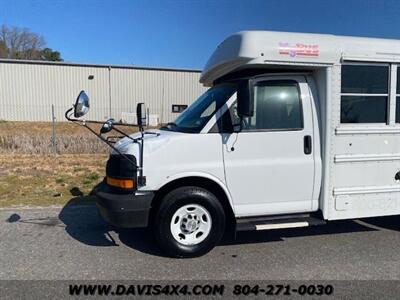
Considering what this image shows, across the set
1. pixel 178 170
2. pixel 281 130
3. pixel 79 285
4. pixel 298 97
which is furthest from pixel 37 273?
pixel 298 97

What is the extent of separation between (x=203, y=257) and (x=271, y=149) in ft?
5.16

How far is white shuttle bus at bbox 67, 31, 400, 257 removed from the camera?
4.56 meters

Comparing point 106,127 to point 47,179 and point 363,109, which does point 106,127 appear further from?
point 47,179

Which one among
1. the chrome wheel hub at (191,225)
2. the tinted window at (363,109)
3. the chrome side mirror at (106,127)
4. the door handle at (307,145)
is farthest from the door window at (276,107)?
the chrome side mirror at (106,127)

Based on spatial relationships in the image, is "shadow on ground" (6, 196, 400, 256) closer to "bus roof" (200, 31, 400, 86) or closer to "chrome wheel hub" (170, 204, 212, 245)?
"chrome wheel hub" (170, 204, 212, 245)

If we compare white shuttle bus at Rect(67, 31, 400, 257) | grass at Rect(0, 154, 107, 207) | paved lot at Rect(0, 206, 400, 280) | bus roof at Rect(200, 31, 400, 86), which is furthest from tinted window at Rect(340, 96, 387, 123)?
grass at Rect(0, 154, 107, 207)

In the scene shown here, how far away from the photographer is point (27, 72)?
117 ft

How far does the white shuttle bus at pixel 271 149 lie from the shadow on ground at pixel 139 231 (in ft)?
1.76

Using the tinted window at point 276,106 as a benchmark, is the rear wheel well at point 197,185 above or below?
below

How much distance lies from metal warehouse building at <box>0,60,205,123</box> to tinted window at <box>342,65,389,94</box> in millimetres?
28807

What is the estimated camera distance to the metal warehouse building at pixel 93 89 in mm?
35469

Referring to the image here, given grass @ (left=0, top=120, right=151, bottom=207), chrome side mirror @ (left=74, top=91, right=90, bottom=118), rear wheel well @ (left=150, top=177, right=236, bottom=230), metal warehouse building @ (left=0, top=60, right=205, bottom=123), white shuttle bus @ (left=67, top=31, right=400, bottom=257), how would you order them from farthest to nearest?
metal warehouse building @ (left=0, top=60, right=205, bottom=123) < grass @ (left=0, top=120, right=151, bottom=207) < rear wheel well @ (left=150, top=177, right=236, bottom=230) < white shuttle bus @ (left=67, top=31, right=400, bottom=257) < chrome side mirror @ (left=74, top=91, right=90, bottom=118)

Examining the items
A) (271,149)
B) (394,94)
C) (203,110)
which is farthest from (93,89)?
(394,94)

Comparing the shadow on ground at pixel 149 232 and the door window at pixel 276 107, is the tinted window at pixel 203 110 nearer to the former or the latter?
the door window at pixel 276 107
